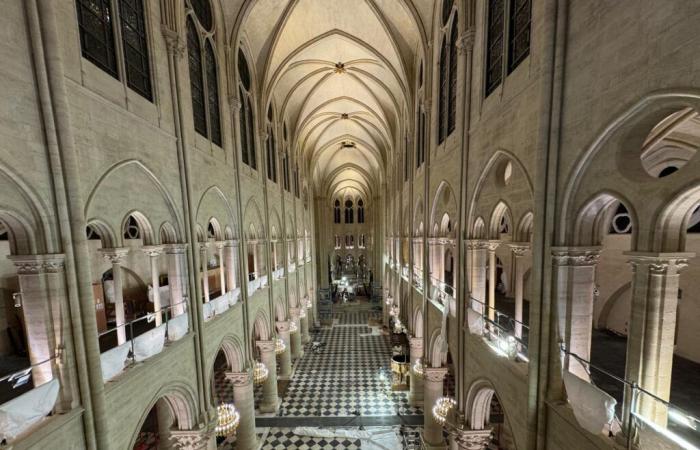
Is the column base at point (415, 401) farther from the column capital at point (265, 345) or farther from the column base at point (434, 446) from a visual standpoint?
the column capital at point (265, 345)

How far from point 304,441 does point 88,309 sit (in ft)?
36.9

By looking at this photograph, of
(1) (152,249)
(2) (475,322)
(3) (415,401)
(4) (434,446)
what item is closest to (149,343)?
(1) (152,249)

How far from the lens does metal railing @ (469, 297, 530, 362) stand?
212 inches

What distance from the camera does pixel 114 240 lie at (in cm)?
547

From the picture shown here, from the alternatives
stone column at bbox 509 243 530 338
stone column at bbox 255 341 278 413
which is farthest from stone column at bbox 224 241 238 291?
stone column at bbox 509 243 530 338

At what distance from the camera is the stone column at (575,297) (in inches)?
163

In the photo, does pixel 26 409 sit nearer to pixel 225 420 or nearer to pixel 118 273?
pixel 118 273

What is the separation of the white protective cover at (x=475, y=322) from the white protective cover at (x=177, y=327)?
287 inches

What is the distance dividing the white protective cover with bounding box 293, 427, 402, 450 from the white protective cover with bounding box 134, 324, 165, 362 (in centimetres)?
929

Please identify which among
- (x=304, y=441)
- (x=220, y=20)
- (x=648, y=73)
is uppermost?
(x=220, y=20)

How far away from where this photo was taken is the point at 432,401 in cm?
1072

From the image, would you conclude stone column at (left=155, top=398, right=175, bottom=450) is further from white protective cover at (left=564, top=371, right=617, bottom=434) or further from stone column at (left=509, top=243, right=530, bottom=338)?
white protective cover at (left=564, top=371, right=617, bottom=434)

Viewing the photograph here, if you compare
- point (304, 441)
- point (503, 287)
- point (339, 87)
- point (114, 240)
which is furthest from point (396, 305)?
point (114, 240)

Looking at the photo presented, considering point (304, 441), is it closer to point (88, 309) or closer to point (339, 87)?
point (88, 309)
